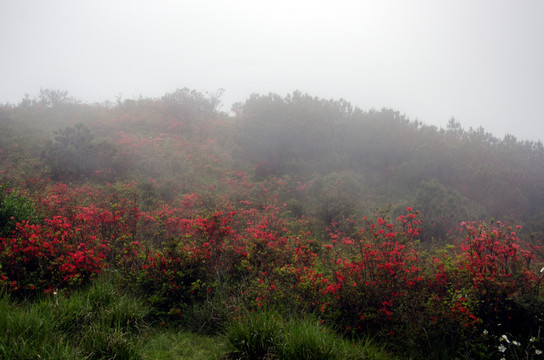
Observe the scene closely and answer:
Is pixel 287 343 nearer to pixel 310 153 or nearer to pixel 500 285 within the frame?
pixel 500 285

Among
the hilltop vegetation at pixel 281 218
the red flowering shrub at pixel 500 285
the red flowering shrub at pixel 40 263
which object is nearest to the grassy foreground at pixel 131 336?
the hilltop vegetation at pixel 281 218

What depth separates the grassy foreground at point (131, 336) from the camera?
10.4 feet

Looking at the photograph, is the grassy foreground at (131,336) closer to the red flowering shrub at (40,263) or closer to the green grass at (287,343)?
the green grass at (287,343)

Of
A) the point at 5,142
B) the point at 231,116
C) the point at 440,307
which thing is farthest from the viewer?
the point at 231,116

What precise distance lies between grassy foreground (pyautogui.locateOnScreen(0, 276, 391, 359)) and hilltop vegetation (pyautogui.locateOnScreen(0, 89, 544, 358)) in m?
0.11

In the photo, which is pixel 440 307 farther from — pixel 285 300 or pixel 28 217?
pixel 28 217

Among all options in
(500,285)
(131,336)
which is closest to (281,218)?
(131,336)

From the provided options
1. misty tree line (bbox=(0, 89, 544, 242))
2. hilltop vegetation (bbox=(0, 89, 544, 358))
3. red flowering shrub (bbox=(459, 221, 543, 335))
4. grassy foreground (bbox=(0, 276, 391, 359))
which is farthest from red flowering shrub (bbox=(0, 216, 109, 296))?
misty tree line (bbox=(0, 89, 544, 242))

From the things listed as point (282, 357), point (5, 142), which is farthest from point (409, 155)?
point (5, 142)

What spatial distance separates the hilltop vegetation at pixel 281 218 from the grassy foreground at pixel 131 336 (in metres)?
0.11

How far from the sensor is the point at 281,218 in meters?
9.94

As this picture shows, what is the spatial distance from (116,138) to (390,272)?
18387 mm

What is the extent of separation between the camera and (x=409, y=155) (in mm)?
17781

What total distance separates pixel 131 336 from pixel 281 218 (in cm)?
665
